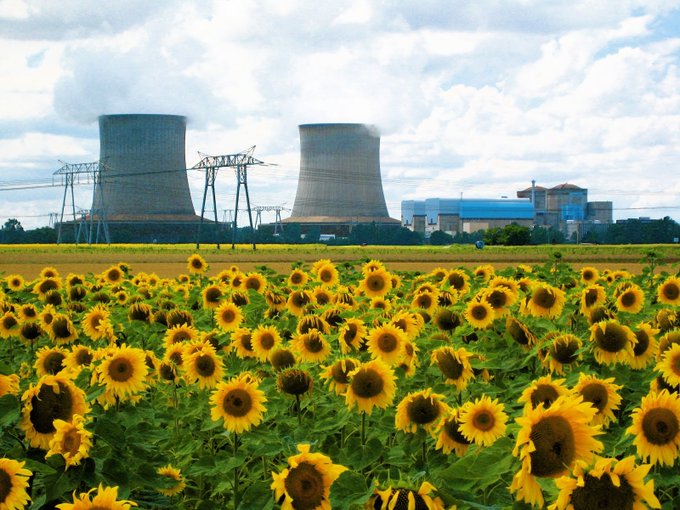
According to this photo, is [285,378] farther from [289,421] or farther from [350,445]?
[350,445]

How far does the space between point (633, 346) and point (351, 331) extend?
0.96 metres

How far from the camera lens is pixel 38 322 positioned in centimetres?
405

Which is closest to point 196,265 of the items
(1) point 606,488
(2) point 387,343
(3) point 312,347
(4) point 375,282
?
(4) point 375,282

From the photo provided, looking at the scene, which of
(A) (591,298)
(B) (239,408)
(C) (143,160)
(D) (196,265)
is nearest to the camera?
(B) (239,408)

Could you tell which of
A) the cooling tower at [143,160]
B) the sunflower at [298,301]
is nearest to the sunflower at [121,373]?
the sunflower at [298,301]

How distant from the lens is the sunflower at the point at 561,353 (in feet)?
8.90

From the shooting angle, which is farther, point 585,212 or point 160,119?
point 585,212

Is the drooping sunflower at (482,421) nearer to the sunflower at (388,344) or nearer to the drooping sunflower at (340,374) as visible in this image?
the drooping sunflower at (340,374)

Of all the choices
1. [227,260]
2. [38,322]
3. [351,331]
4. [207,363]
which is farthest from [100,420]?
[227,260]

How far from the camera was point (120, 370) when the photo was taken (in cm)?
249

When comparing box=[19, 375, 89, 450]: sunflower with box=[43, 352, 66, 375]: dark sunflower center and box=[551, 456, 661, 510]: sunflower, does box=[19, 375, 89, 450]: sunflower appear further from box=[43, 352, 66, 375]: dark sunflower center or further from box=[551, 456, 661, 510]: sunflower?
box=[551, 456, 661, 510]: sunflower

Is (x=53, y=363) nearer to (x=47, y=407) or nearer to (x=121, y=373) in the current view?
(x=121, y=373)

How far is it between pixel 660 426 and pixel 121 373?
1.45m

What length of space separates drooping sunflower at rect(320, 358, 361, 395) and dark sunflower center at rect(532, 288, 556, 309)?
1406 millimetres
